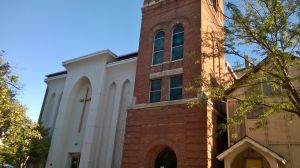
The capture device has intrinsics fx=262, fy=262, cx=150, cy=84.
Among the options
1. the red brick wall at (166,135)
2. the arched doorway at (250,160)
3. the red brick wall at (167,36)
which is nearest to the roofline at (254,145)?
the arched doorway at (250,160)

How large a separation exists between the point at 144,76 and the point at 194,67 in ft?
13.8

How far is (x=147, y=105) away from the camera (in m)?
18.7

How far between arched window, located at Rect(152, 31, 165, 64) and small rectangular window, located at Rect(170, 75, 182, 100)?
7.18 feet

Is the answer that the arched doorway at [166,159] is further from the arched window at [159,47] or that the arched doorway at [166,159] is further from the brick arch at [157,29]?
the brick arch at [157,29]

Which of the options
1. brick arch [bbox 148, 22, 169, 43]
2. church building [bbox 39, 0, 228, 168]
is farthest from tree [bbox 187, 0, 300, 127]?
brick arch [bbox 148, 22, 169, 43]

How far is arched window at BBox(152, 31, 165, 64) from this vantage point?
2050 cm

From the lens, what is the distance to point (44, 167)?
25812 millimetres

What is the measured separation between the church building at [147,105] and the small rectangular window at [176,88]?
0.07 feet

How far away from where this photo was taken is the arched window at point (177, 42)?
19.6 meters

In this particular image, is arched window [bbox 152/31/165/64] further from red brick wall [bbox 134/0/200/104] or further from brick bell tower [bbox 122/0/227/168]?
red brick wall [bbox 134/0/200/104]

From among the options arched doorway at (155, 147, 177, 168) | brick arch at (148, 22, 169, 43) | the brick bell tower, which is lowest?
arched doorway at (155, 147, 177, 168)

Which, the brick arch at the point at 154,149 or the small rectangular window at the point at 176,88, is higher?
the small rectangular window at the point at 176,88

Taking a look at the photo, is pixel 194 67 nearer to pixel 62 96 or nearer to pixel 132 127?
pixel 132 127

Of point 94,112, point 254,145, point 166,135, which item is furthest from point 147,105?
point 254,145
